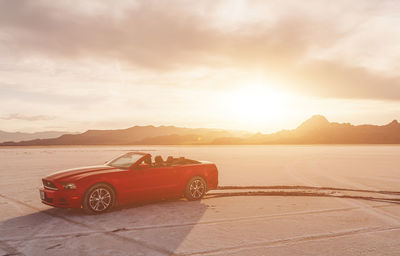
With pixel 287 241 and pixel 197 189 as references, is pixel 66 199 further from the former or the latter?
pixel 287 241

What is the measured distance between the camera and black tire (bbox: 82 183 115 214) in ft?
26.6

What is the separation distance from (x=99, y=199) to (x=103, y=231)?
174 centimetres

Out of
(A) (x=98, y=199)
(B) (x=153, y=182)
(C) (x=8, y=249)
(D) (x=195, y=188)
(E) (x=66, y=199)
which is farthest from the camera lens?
(D) (x=195, y=188)

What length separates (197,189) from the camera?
1030 centimetres

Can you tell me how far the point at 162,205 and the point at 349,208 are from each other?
4.57 metres

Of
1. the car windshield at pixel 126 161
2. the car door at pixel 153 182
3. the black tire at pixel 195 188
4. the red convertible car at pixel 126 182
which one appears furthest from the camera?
Result: the black tire at pixel 195 188

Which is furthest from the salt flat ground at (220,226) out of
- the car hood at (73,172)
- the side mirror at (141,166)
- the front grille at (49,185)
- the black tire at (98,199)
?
the side mirror at (141,166)

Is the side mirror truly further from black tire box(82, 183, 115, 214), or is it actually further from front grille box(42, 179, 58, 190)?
front grille box(42, 179, 58, 190)

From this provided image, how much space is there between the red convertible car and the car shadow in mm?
318

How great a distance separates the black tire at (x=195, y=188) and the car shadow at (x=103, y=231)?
94cm

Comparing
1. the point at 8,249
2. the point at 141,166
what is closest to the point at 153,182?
the point at 141,166

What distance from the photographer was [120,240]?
6027 mm

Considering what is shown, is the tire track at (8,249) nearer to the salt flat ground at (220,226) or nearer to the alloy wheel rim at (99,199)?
the salt flat ground at (220,226)

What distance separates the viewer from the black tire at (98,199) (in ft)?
26.6
